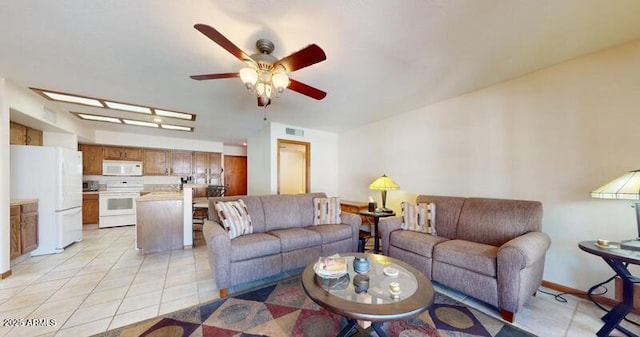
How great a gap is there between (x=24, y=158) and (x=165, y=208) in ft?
6.72

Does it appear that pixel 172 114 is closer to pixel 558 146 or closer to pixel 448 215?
pixel 448 215

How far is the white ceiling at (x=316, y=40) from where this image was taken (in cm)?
160

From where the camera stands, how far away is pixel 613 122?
7.06 feet

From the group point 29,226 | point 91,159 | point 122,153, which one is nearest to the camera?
point 29,226

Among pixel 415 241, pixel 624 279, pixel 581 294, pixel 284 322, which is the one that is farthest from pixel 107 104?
pixel 581 294

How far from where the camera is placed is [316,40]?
196 centimetres

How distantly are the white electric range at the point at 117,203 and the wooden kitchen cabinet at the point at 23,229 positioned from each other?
164 centimetres

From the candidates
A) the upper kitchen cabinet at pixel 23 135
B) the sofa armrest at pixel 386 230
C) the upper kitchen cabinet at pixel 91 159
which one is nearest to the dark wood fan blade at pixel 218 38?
the sofa armrest at pixel 386 230

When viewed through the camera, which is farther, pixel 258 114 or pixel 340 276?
pixel 258 114

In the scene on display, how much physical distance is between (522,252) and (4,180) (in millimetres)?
5428

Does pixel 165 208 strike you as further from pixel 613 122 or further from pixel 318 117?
pixel 613 122

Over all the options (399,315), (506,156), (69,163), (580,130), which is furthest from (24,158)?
(580,130)

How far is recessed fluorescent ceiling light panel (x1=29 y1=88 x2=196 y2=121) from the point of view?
3123 millimetres

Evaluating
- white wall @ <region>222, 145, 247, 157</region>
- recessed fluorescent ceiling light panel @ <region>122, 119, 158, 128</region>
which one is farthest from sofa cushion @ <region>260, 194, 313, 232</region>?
white wall @ <region>222, 145, 247, 157</region>
